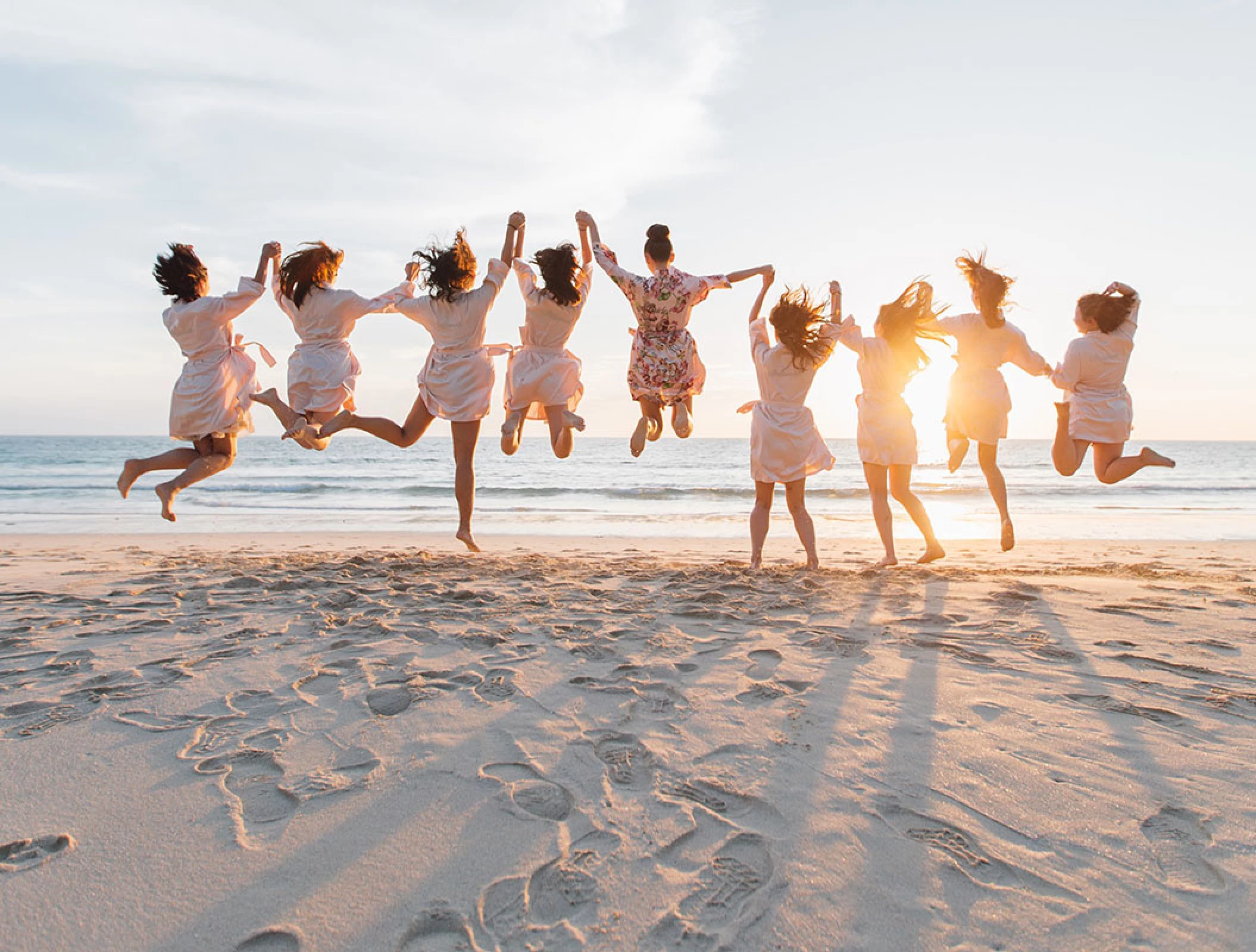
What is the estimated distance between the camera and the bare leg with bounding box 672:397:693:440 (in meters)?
6.02

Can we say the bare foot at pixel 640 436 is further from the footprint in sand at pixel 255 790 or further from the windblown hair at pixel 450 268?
the footprint in sand at pixel 255 790

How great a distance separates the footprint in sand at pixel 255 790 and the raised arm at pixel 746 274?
4.58 m

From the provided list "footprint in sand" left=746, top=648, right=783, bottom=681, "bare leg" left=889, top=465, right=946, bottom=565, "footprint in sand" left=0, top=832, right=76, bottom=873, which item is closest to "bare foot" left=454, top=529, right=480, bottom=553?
"bare leg" left=889, top=465, right=946, bottom=565

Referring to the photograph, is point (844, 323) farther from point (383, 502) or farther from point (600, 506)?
point (383, 502)

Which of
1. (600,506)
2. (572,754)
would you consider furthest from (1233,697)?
(600,506)

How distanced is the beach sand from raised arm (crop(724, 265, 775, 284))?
264 centimetres

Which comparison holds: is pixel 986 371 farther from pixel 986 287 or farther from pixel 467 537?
pixel 467 537

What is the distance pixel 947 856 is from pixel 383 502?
50.3 ft

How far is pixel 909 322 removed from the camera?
6.07 m

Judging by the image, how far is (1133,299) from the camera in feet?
19.9

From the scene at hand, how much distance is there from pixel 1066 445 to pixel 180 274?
701cm

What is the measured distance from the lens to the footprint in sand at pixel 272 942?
1609mm

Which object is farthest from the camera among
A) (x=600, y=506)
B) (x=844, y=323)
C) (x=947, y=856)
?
(x=600, y=506)

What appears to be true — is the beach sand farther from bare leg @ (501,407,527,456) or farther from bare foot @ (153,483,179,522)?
bare leg @ (501,407,527,456)
